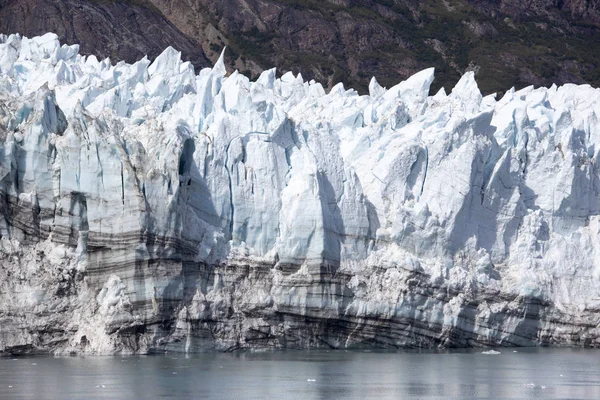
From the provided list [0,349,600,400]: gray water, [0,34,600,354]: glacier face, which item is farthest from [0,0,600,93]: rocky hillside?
[0,349,600,400]: gray water

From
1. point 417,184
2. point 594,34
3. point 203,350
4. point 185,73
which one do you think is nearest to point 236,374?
point 203,350

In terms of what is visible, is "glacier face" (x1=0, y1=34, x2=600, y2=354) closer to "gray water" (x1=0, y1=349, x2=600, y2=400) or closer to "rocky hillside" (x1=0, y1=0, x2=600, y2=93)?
"gray water" (x1=0, y1=349, x2=600, y2=400)

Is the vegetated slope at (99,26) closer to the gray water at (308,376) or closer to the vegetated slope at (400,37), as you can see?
the vegetated slope at (400,37)

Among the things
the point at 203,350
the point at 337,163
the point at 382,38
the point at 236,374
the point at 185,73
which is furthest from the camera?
the point at 382,38

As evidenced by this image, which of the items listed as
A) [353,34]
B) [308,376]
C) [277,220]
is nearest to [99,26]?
[353,34]

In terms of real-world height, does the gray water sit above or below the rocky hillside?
below

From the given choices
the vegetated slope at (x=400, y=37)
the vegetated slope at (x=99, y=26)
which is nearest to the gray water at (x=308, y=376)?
the vegetated slope at (x=400, y=37)

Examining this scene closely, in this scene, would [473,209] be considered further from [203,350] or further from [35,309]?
[35,309]
